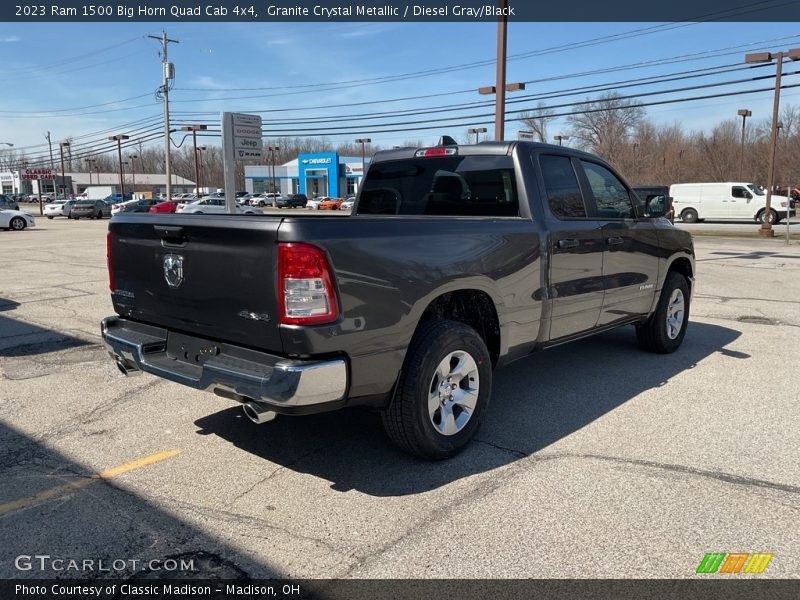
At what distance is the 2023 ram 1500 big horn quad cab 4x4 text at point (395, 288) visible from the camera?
3.03 metres

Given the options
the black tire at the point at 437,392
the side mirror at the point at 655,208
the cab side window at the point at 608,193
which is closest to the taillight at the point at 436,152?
the cab side window at the point at 608,193

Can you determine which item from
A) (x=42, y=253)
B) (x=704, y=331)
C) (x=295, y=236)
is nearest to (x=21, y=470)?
(x=295, y=236)

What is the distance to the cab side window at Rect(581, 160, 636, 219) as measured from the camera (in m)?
5.19

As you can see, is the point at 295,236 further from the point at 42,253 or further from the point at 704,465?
the point at 42,253

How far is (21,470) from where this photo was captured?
3.62 meters

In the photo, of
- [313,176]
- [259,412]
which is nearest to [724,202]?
[259,412]

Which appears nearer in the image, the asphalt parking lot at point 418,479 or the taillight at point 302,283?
the asphalt parking lot at point 418,479

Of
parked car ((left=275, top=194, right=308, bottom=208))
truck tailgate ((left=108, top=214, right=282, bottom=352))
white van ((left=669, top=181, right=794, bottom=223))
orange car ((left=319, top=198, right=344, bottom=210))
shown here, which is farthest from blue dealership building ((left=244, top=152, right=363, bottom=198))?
truck tailgate ((left=108, top=214, right=282, bottom=352))

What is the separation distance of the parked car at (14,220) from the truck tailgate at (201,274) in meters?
31.7

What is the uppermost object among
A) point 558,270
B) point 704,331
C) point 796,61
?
point 796,61

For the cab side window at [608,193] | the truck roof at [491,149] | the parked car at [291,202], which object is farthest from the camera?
the parked car at [291,202]

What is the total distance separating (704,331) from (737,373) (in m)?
2.00

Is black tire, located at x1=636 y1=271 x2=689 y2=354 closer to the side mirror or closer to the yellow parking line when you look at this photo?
the side mirror

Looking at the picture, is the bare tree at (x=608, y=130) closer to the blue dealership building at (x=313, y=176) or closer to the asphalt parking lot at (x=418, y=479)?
the blue dealership building at (x=313, y=176)
